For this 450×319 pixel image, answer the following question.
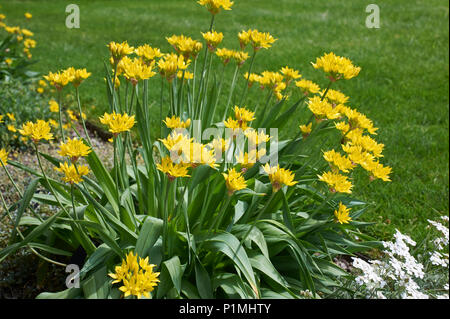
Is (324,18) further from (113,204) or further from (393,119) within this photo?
(113,204)

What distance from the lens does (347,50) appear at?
5.99 m

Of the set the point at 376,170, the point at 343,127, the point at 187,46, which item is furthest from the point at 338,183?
the point at 187,46

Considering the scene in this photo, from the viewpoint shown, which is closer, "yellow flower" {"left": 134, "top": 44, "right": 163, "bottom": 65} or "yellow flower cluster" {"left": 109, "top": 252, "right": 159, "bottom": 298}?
"yellow flower cluster" {"left": 109, "top": 252, "right": 159, "bottom": 298}

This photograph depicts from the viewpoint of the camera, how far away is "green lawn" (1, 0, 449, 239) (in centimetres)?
336

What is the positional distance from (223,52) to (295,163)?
0.76 m

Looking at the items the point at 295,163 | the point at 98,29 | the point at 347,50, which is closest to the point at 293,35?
the point at 347,50

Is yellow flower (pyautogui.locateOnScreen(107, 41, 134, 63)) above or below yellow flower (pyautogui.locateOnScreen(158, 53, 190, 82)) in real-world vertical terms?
above

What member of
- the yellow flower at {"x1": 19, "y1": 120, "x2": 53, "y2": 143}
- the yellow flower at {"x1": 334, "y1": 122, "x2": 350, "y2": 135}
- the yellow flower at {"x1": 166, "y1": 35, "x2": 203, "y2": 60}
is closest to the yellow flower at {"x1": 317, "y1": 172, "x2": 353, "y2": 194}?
the yellow flower at {"x1": 334, "y1": 122, "x2": 350, "y2": 135}

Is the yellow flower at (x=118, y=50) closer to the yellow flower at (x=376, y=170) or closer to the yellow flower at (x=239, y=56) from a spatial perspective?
the yellow flower at (x=239, y=56)

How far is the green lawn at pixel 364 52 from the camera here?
3.36 meters

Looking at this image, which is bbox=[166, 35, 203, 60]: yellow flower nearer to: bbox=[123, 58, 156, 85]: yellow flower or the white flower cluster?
bbox=[123, 58, 156, 85]: yellow flower

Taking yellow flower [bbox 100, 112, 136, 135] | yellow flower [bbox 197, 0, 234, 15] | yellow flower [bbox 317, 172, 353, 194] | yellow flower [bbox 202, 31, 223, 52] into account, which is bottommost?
yellow flower [bbox 317, 172, 353, 194]

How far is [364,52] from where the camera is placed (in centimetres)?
620

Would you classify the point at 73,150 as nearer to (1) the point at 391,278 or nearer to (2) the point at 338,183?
(2) the point at 338,183
